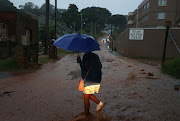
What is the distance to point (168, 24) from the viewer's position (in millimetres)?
11047

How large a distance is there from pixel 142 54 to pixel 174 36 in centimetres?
439

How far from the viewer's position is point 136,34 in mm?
21281

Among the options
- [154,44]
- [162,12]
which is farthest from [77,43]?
[162,12]

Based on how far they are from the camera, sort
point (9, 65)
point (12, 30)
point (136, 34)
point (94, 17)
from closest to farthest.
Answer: point (9, 65), point (12, 30), point (136, 34), point (94, 17)

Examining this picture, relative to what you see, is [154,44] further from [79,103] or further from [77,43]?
[77,43]

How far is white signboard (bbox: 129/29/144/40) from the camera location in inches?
819

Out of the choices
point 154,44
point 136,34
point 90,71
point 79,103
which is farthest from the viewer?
point 136,34

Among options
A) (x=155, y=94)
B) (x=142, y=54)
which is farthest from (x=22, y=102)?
(x=142, y=54)

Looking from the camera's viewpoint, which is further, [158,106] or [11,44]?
[11,44]

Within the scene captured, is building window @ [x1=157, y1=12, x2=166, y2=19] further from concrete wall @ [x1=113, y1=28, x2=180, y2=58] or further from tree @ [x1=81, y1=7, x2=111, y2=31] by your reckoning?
tree @ [x1=81, y1=7, x2=111, y2=31]

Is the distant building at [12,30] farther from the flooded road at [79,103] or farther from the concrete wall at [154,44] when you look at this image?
the concrete wall at [154,44]

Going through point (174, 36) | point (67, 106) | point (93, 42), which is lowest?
point (67, 106)

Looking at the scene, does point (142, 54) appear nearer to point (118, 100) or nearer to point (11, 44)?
point (11, 44)

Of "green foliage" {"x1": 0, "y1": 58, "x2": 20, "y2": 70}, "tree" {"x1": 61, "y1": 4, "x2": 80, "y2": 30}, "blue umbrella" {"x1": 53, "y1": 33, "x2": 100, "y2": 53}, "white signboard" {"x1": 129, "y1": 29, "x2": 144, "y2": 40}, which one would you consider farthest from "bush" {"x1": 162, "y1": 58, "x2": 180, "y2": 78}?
"tree" {"x1": 61, "y1": 4, "x2": 80, "y2": 30}
